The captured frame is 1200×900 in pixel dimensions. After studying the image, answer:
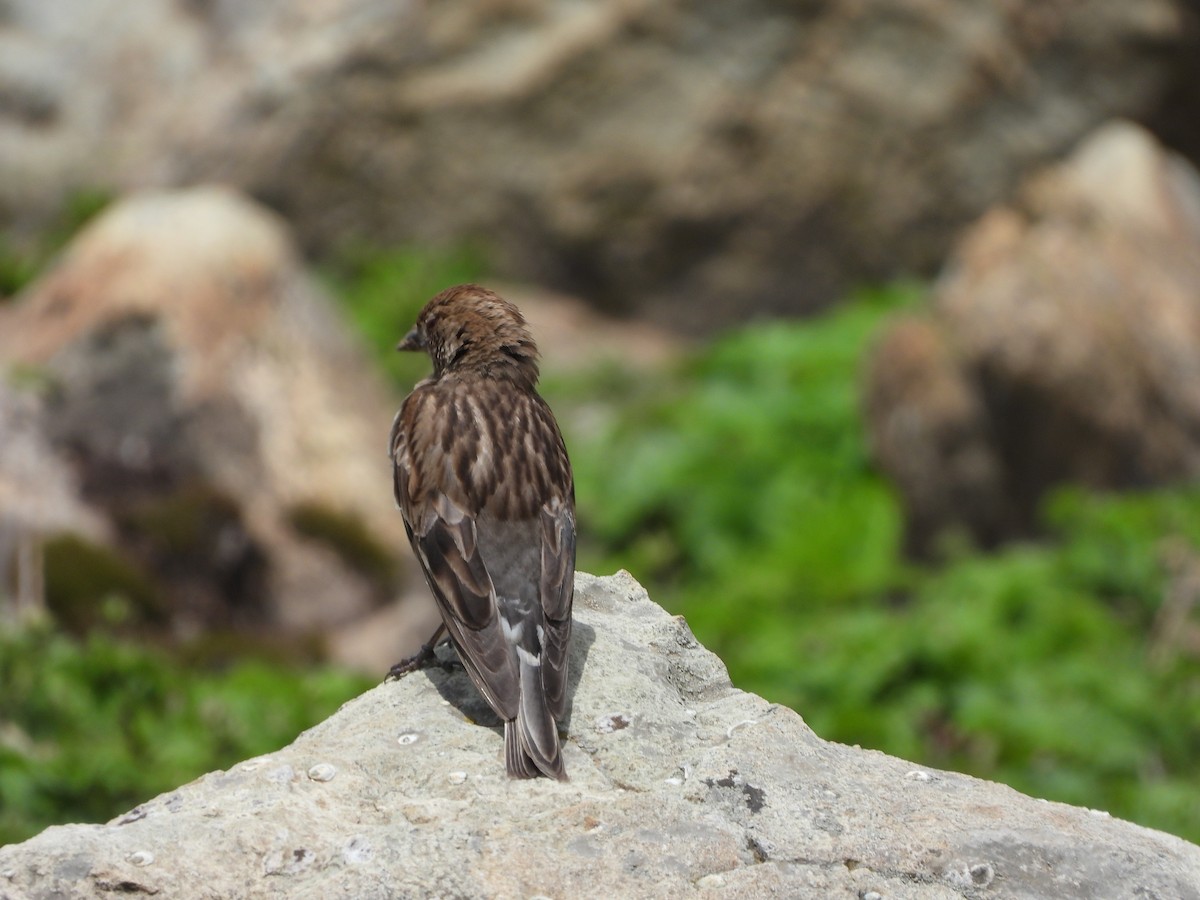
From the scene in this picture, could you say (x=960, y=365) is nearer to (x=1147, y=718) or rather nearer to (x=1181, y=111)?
(x=1147, y=718)

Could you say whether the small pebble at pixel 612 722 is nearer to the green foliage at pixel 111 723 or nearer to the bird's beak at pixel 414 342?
the bird's beak at pixel 414 342

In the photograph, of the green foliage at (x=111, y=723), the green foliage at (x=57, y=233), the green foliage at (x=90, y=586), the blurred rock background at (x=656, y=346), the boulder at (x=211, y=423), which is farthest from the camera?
the green foliage at (x=57, y=233)

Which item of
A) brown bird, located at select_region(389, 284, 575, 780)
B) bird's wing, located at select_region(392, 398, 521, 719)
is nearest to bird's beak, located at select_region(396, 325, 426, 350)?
brown bird, located at select_region(389, 284, 575, 780)

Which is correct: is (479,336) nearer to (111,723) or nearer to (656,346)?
(111,723)

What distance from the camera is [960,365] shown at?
1193cm

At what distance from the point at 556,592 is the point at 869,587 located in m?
6.35

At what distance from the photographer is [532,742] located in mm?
4188

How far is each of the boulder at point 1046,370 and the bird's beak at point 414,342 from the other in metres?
6.33

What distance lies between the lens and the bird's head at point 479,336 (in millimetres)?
5766

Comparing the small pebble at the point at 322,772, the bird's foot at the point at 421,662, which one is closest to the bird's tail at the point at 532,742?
the small pebble at the point at 322,772

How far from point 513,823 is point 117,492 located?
7509 millimetres

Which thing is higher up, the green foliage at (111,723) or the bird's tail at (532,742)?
the green foliage at (111,723)

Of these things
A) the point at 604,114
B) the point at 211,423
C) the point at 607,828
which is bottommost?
the point at 607,828

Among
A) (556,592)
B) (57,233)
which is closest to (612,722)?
(556,592)
